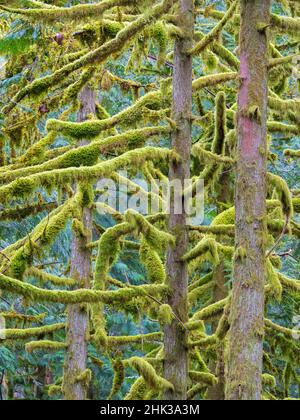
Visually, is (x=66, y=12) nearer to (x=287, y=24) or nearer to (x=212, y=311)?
(x=287, y=24)

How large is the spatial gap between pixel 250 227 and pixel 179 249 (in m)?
2.30

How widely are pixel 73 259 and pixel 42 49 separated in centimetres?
370

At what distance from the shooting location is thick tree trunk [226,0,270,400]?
21.5 ft

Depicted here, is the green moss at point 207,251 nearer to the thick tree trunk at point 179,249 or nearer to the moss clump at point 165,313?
the thick tree trunk at point 179,249

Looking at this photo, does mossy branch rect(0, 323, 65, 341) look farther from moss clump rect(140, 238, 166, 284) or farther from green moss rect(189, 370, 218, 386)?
green moss rect(189, 370, 218, 386)

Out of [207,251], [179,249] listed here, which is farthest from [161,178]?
[207,251]

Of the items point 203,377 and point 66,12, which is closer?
point 66,12

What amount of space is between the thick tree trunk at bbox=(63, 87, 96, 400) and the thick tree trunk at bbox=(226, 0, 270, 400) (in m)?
5.29

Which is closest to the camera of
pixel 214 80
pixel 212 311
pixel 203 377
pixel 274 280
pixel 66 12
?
pixel 66 12

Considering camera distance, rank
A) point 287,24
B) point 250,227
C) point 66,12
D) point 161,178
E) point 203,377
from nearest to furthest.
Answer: point 250,227, point 287,24, point 66,12, point 203,377, point 161,178

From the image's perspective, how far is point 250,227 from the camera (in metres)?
6.62

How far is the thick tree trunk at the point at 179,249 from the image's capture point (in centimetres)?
880

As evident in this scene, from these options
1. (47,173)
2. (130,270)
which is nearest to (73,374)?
(47,173)

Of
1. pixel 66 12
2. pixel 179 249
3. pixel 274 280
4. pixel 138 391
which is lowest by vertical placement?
pixel 138 391
